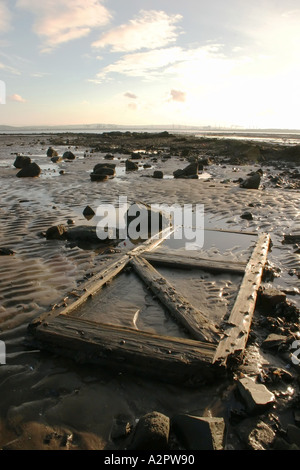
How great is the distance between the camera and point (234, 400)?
9.82ft

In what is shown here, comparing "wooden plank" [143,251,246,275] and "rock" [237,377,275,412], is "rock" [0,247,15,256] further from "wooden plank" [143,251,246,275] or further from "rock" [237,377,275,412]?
"rock" [237,377,275,412]

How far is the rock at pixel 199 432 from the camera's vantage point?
2467mm

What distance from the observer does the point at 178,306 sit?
4.19 meters

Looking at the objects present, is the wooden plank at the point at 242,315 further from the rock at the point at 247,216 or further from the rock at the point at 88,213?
the rock at the point at 88,213

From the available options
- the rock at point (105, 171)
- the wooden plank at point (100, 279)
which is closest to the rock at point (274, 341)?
the wooden plank at point (100, 279)

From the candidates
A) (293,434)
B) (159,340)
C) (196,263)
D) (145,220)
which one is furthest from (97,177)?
(293,434)

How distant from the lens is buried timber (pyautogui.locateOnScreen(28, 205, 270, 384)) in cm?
328

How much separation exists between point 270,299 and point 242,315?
32.5 inches

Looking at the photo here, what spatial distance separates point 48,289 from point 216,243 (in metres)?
3.66

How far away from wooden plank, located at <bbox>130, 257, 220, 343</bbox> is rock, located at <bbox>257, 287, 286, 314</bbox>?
113 centimetres

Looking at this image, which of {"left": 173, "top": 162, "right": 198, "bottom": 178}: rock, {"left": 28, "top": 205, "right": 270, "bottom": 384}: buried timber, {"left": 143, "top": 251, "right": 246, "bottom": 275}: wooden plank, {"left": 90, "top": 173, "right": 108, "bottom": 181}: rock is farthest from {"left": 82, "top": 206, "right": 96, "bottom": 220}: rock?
{"left": 173, "top": 162, "right": 198, "bottom": 178}: rock

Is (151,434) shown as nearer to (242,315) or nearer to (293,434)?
(293,434)
